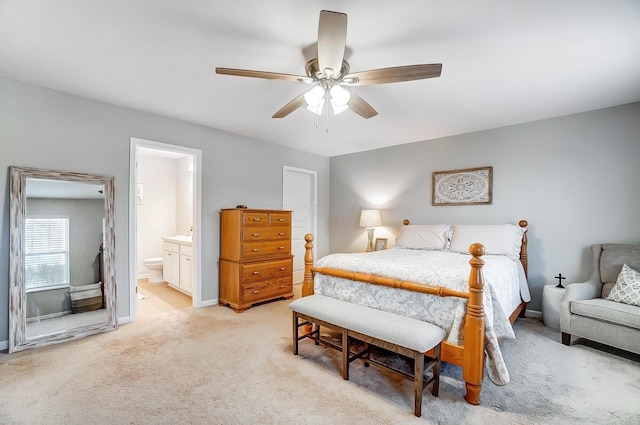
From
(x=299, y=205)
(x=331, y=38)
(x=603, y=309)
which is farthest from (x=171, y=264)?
(x=603, y=309)

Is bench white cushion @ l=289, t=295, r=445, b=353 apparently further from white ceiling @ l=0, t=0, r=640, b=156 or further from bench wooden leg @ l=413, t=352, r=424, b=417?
white ceiling @ l=0, t=0, r=640, b=156

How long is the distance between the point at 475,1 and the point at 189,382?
308cm

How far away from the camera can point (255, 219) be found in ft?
12.9

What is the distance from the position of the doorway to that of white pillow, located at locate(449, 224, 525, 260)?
2659 millimetres

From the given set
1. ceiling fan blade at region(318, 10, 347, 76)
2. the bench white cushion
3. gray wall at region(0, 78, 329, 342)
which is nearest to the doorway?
gray wall at region(0, 78, 329, 342)

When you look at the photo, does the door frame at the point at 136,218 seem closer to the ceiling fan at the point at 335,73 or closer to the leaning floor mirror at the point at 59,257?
the leaning floor mirror at the point at 59,257

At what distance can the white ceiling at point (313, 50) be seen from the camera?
1.72 metres

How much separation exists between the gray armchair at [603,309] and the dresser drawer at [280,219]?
334cm

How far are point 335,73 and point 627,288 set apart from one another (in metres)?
3.22

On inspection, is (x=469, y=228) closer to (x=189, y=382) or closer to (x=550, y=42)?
(x=550, y=42)

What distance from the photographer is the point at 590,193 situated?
10.8ft

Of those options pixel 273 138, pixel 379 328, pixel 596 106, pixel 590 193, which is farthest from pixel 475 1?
pixel 273 138

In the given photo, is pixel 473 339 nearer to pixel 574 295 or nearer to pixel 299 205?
pixel 574 295

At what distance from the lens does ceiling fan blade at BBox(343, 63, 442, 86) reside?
5.76ft
